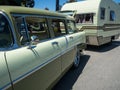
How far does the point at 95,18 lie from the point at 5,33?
6.86 meters

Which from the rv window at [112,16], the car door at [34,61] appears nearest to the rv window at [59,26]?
the car door at [34,61]

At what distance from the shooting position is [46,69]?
3256 millimetres

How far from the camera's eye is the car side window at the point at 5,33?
247 centimetres

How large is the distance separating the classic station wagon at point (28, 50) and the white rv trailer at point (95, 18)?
499 cm

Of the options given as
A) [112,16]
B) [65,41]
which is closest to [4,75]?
[65,41]

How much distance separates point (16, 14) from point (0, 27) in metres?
0.36

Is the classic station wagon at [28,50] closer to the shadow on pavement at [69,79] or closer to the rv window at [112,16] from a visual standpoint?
the shadow on pavement at [69,79]

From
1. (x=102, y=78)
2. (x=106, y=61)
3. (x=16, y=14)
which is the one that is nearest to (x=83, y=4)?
(x=106, y=61)

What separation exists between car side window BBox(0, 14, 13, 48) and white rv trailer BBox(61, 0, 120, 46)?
21.8 feet

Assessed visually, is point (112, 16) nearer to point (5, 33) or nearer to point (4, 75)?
point (5, 33)

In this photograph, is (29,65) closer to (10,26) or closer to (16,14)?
(10,26)

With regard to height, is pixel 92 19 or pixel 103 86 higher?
pixel 92 19

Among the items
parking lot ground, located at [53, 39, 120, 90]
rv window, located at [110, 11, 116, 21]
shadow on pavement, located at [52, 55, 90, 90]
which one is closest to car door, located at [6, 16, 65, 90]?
shadow on pavement, located at [52, 55, 90, 90]

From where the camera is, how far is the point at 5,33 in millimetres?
2541
